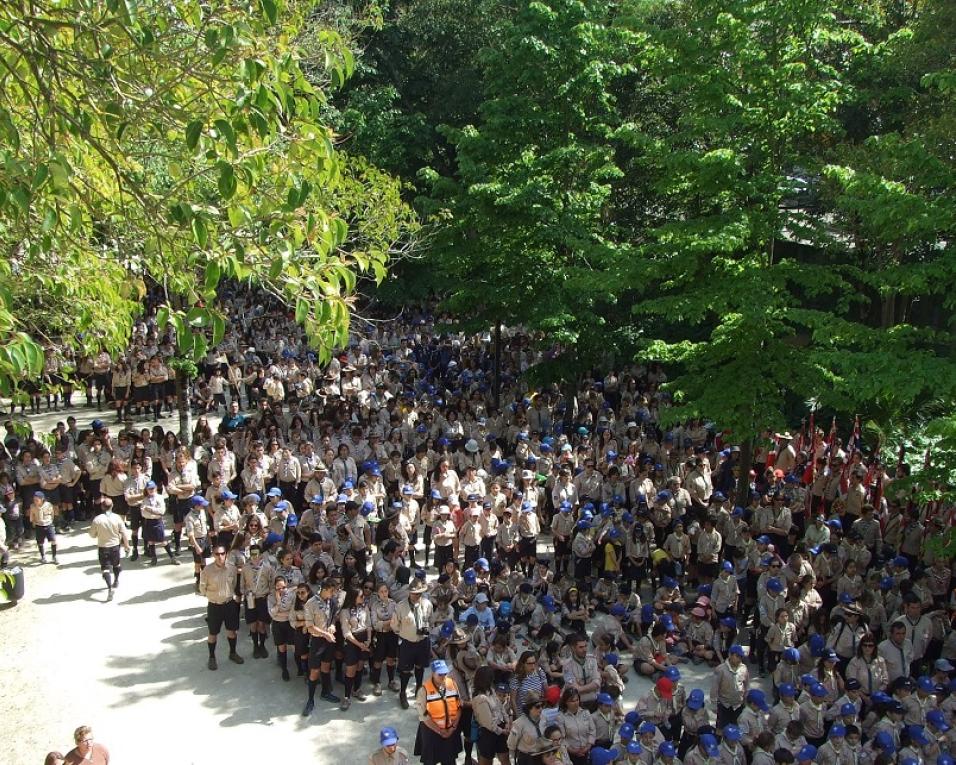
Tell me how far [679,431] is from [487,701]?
9.04 m

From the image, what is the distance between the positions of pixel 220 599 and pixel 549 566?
5.03 metres

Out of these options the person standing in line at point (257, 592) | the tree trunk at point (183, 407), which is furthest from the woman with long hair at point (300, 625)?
the tree trunk at point (183, 407)

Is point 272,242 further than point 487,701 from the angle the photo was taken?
No

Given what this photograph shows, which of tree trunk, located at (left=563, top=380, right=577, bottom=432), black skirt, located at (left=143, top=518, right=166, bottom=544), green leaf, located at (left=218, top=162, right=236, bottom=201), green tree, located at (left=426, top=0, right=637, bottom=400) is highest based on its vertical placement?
green tree, located at (left=426, top=0, right=637, bottom=400)

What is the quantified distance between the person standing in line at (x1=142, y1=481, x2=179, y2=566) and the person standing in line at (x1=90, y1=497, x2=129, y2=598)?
0.80 meters

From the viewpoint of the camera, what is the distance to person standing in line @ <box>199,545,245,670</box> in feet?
35.3

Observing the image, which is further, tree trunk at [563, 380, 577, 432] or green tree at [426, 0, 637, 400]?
tree trunk at [563, 380, 577, 432]

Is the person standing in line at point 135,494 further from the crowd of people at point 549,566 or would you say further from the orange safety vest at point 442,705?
the orange safety vest at point 442,705

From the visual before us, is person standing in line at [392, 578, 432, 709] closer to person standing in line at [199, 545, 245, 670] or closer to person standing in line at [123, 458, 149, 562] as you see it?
person standing in line at [199, 545, 245, 670]

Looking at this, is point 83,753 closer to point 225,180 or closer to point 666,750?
point 666,750

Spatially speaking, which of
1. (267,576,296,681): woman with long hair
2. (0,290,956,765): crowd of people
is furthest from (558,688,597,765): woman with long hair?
(267,576,296,681): woman with long hair

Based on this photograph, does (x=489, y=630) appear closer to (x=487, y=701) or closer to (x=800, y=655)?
(x=487, y=701)

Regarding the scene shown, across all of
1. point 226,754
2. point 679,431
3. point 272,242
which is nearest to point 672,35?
point 679,431

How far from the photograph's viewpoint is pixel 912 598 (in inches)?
404
